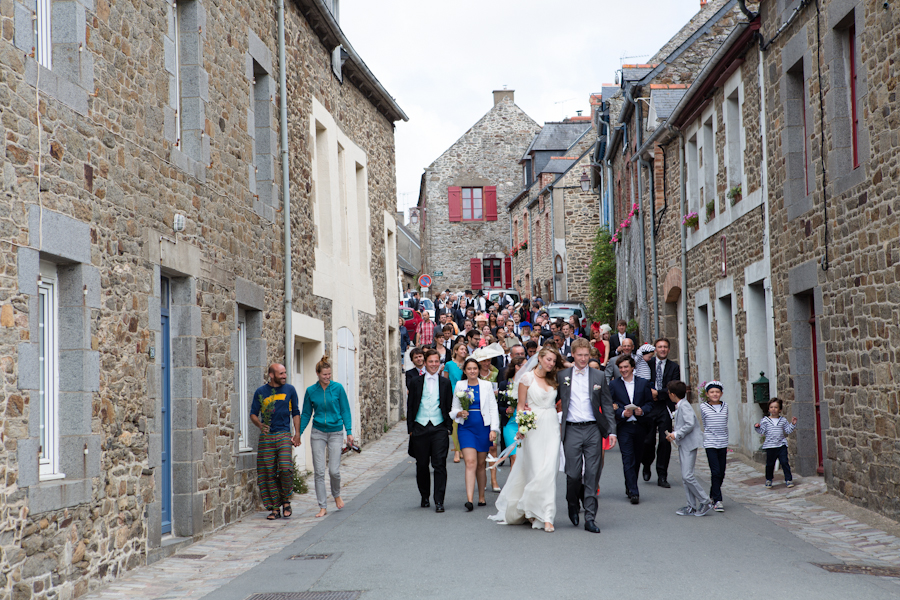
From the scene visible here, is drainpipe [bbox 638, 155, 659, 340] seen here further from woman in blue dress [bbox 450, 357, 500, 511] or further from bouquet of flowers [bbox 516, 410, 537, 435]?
bouquet of flowers [bbox 516, 410, 537, 435]

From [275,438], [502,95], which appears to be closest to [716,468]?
[275,438]

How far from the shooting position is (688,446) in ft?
32.6

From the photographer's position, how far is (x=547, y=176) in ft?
131

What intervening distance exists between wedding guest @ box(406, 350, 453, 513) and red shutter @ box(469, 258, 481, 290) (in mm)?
37546

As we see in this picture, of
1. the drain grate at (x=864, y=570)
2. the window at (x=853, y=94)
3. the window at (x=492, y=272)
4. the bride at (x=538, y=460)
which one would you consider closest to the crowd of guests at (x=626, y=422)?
the bride at (x=538, y=460)

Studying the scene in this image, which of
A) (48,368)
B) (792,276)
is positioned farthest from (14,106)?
(792,276)

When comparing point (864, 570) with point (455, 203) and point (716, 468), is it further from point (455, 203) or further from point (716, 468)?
point (455, 203)

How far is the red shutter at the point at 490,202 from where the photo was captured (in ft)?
159

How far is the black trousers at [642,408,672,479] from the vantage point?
11.6 meters

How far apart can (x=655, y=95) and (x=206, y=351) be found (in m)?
13.8

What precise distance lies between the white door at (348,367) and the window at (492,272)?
102ft

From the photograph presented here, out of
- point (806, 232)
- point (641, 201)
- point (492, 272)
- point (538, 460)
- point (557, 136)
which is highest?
point (557, 136)

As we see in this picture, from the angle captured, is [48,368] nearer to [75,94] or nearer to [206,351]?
[75,94]

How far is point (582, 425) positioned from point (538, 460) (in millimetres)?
529
